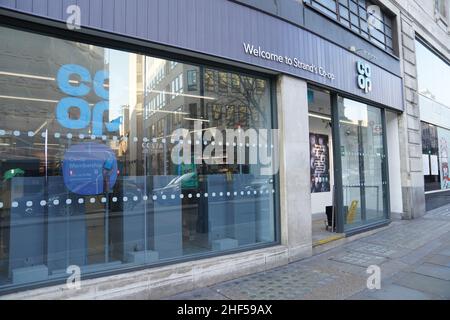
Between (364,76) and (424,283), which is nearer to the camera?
(424,283)

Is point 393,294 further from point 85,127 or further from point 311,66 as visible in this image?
point 85,127

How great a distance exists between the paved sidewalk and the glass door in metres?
1.06

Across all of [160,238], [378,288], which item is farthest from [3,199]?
[378,288]

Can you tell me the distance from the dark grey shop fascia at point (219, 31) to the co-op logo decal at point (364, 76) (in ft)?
1.64

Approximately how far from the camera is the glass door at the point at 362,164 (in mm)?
8492

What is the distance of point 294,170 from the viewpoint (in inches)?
259

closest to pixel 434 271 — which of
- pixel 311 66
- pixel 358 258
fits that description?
pixel 358 258

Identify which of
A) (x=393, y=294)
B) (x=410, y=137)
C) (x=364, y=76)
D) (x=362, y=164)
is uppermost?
(x=364, y=76)

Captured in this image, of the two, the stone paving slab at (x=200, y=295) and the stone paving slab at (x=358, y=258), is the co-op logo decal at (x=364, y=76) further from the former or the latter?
the stone paving slab at (x=200, y=295)

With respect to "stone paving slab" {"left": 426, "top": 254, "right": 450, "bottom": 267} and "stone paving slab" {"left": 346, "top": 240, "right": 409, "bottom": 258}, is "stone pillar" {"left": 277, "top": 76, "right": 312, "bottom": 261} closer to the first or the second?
"stone paving slab" {"left": 346, "top": 240, "right": 409, "bottom": 258}

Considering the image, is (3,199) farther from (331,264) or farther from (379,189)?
(379,189)

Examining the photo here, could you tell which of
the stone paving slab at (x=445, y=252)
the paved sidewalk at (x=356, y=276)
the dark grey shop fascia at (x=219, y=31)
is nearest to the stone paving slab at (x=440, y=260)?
the paved sidewalk at (x=356, y=276)

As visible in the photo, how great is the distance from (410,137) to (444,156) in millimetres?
4354

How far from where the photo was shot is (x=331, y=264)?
6191 millimetres
